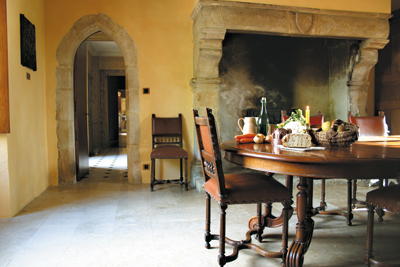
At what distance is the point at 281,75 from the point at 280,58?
0.28 m

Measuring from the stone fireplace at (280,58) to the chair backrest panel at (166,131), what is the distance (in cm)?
43

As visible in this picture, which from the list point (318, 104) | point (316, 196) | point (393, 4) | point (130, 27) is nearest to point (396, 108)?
point (318, 104)

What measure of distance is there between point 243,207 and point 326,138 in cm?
150

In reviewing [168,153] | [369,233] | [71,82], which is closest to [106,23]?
[71,82]

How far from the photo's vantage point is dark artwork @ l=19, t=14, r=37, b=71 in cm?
340

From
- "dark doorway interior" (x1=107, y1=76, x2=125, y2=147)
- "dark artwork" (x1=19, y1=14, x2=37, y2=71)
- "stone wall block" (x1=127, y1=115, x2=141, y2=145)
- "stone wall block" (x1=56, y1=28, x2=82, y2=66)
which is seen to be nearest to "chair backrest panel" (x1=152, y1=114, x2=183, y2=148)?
"stone wall block" (x1=127, y1=115, x2=141, y2=145)

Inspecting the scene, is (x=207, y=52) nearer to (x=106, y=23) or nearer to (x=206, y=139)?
(x=106, y=23)

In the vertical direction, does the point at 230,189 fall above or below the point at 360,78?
below

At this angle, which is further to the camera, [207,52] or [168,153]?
[207,52]

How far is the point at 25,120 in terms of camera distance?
3.51 metres

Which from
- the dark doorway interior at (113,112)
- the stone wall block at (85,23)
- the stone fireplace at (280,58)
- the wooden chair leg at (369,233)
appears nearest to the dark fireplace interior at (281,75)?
the stone fireplace at (280,58)

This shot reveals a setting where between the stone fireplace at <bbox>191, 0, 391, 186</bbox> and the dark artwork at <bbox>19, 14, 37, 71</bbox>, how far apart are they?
2.01m

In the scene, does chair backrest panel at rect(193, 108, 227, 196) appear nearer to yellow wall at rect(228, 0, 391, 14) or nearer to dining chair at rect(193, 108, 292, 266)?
dining chair at rect(193, 108, 292, 266)

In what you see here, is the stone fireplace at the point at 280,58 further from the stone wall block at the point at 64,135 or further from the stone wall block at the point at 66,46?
the stone wall block at the point at 64,135
